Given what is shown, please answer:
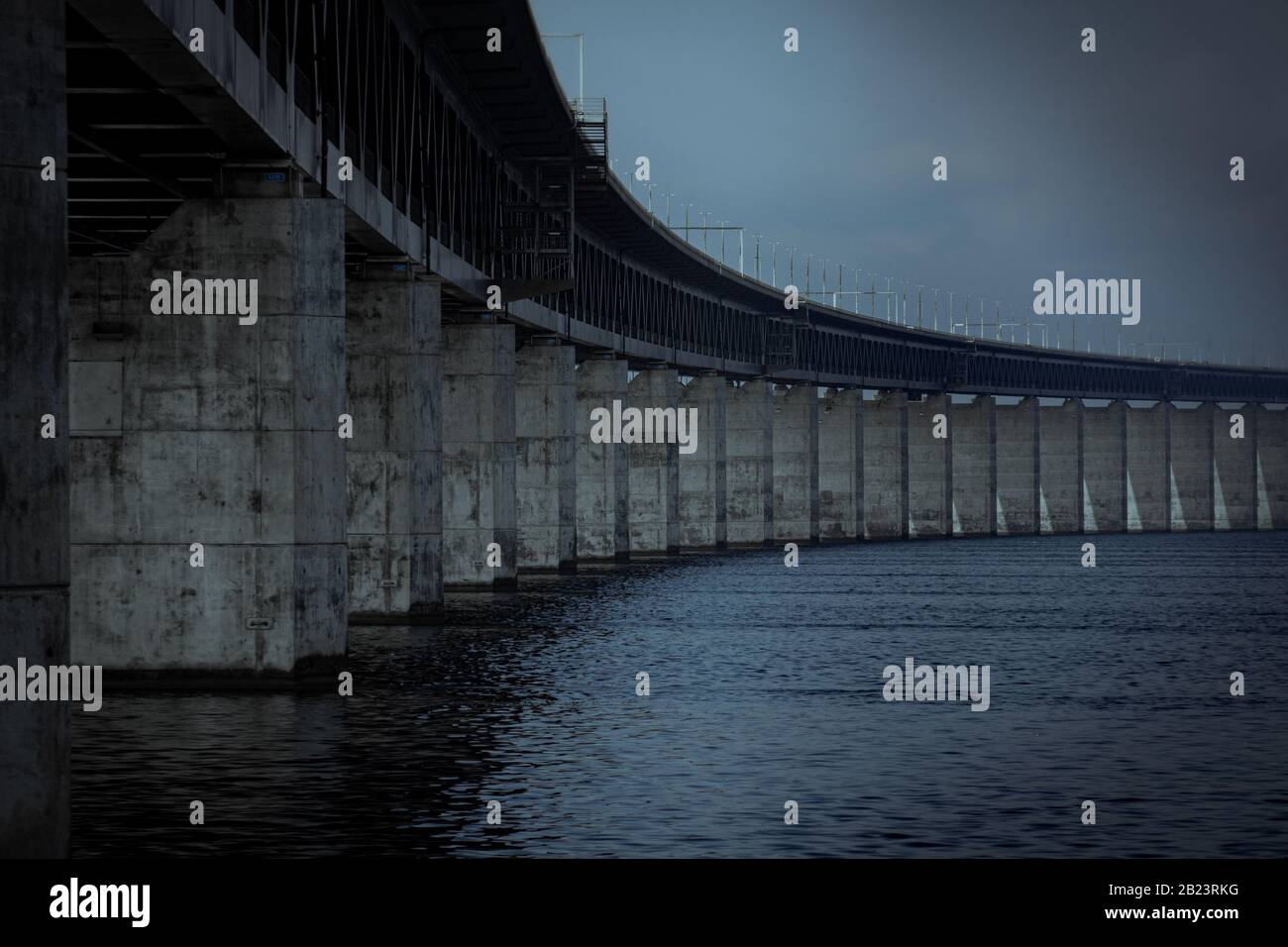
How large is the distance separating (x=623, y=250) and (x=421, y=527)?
45976mm

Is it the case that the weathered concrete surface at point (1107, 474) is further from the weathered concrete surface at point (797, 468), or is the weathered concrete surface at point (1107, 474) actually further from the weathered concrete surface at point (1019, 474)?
the weathered concrete surface at point (797, 468)

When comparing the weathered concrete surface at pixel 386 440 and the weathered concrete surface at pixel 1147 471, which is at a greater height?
the weathered concrete surface at pixel 1147 471

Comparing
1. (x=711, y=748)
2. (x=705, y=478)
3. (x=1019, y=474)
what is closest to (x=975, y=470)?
(x=1019, y=474)

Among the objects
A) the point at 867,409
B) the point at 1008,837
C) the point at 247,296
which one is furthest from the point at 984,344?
the point at 1008,837

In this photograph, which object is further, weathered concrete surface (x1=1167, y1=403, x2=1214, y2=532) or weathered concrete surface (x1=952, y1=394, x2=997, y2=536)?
weathered concrete surface (x1=1167, y1=403, x2=1214, y2=532)

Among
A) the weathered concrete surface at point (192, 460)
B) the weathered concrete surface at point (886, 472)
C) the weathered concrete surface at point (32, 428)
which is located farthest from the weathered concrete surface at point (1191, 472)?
the weathered concrete surface at point (32, 428)

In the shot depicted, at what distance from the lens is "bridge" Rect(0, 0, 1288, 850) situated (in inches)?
613

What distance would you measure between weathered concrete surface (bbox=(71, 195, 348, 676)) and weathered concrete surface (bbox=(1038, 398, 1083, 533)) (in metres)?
133

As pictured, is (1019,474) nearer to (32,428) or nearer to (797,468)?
(797,468)

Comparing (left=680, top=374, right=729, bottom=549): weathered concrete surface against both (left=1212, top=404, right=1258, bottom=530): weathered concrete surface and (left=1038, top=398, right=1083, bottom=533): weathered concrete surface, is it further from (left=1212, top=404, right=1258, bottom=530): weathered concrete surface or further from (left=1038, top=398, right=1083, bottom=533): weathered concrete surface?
(left=1212, top=404, right=1258, bottom=530): weathered concrete surface

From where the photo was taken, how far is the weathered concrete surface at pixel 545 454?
2788 inches

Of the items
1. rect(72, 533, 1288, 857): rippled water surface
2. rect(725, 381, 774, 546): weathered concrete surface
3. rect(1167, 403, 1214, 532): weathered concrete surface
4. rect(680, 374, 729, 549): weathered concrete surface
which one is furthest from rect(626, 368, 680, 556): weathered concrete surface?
rect(1167, 403, 1214, 532): weathered concrete surface

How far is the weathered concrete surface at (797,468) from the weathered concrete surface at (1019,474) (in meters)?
35.6

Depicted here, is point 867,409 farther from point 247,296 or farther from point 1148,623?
point 247,296
